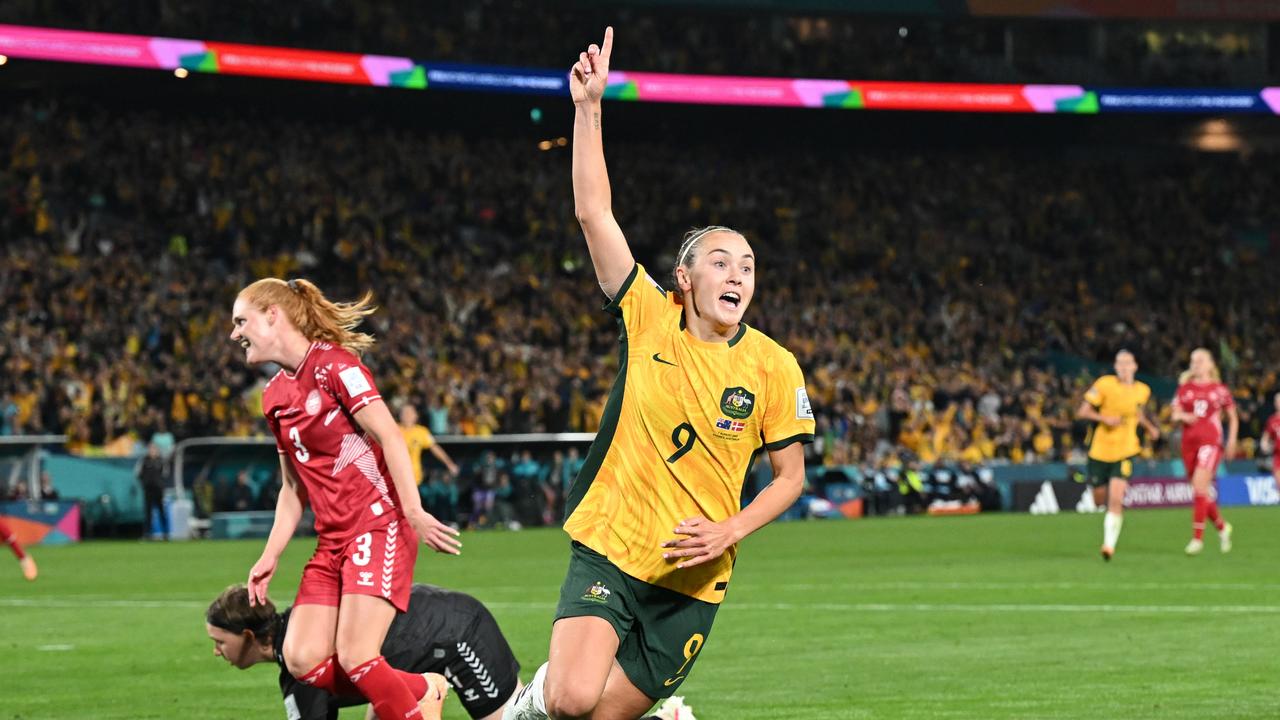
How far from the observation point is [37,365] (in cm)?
3183

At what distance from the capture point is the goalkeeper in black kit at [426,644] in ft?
24.3

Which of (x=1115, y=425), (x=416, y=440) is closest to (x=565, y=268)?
(x=416, y=440)

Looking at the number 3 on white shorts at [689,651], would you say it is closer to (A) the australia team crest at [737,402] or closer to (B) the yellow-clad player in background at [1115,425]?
(A) the australia team crest at [737,402]

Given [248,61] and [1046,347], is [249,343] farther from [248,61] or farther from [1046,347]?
[1046,347]

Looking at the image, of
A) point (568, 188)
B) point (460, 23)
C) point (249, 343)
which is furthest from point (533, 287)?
point (249, 343)

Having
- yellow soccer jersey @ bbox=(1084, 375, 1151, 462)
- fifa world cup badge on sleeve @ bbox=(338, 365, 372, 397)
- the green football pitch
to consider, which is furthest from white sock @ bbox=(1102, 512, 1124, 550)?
fifa world cup badge on sleeve @ bbox=(338, 365, 372, 397)

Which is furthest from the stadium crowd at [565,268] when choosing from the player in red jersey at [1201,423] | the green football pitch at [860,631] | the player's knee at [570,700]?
the player's knee at [570,700]

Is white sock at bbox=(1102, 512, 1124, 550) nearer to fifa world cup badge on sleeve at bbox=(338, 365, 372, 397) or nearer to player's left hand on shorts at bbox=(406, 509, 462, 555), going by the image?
fifa world cup badge on sleeve at bbox=(338, 365, 372, 397)

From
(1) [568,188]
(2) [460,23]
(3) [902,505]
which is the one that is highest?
(2) [460,23]

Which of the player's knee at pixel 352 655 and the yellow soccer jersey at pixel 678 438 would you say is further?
the player's knee at pixel 352 655

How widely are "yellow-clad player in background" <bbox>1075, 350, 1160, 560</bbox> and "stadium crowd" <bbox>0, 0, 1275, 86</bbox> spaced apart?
24253mm

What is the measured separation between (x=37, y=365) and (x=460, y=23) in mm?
18043

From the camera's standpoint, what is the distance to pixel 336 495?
7332mm

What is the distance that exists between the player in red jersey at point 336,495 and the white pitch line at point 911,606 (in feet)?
28.0
